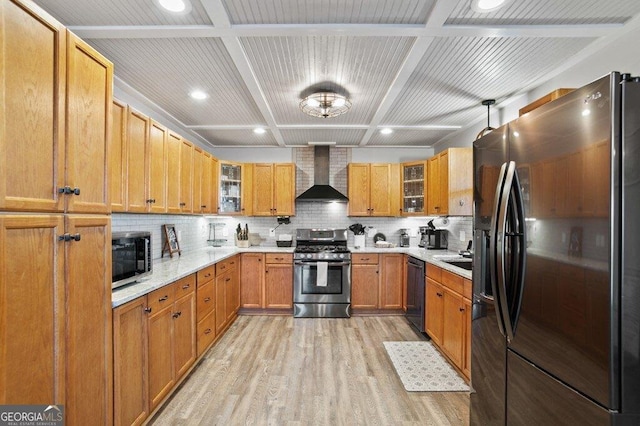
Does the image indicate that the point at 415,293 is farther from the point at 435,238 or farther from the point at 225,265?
the point at 225,265

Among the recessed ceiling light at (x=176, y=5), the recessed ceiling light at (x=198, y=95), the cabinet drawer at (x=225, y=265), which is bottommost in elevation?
the cabinet drawer at (x=225, y=265)

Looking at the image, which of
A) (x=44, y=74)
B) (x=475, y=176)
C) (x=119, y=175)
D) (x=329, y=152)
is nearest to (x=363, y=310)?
(x=329, y=152)

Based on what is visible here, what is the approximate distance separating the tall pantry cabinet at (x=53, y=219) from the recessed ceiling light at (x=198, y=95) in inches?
51.0

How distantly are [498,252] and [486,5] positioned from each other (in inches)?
55.6

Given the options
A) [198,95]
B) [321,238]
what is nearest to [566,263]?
[198,95]

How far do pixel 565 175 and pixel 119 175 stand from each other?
262 cm

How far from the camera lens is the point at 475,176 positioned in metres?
1.87

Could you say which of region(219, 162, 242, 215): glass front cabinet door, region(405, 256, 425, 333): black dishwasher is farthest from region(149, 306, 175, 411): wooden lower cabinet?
region(405, 256, 425, 333): black dishwasher

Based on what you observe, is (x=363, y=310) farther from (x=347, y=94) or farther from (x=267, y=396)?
(x=347, y=94)

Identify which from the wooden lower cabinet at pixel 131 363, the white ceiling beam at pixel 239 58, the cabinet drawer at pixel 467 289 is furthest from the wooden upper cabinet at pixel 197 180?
the cabinet drawer at pixel 467 289

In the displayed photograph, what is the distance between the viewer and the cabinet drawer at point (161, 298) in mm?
1978

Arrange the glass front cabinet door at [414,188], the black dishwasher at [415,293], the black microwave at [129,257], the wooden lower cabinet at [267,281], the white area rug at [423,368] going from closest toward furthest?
the black microwave at [129,257] → the white area rug at [423,368] → the black dishwasher at [415,293] → the wooden lower cabinet at [267,281] → the glass front cabinet door at [414,188]

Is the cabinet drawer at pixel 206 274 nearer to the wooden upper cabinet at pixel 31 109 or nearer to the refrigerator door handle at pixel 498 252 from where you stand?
the wooden upper cabinet at pixel 31 109

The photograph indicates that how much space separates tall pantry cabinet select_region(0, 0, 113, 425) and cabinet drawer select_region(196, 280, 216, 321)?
3.99ft
